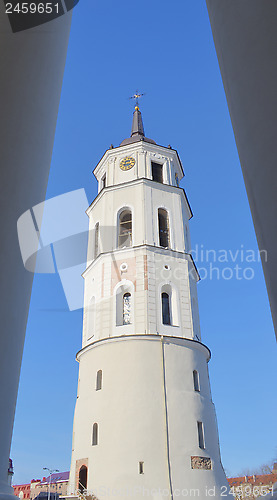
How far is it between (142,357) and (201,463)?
4433mm

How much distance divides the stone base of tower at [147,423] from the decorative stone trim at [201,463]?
3 centimetres

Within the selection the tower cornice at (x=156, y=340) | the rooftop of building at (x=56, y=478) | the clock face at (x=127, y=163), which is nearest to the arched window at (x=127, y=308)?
the tower cornice at (x=156, y=340)

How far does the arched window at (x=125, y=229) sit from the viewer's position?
21.9m

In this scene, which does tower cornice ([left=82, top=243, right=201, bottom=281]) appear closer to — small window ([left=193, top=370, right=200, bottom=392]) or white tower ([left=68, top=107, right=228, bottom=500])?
white tower ([left=68, top=107, right=228, bottom=500])

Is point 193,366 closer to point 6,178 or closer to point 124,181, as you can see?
point 124,181

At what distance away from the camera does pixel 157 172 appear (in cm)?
2481

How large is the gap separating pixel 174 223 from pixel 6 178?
20053mm

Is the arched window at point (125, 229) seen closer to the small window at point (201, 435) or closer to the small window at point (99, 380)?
the small window at point (99, 380)

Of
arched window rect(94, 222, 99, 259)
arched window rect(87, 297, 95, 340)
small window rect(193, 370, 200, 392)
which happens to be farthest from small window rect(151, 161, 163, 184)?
small window rect(193, 370, 200, 392)

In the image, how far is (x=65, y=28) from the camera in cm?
359

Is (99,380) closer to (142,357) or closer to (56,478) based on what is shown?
(142,357)

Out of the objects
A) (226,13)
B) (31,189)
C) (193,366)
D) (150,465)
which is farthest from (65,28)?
(193,366)

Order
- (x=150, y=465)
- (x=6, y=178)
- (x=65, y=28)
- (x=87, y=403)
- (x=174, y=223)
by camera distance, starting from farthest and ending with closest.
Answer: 1. (x=174, y=223)
2. (x=87, y=403)
3. (x=150, y=465)
4. (x=65, y=28)
5. (x=6, y=178)

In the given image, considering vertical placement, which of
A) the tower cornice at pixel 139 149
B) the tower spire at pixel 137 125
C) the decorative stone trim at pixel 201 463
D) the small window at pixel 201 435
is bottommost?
the decorative stone trim at pixel 201 463
